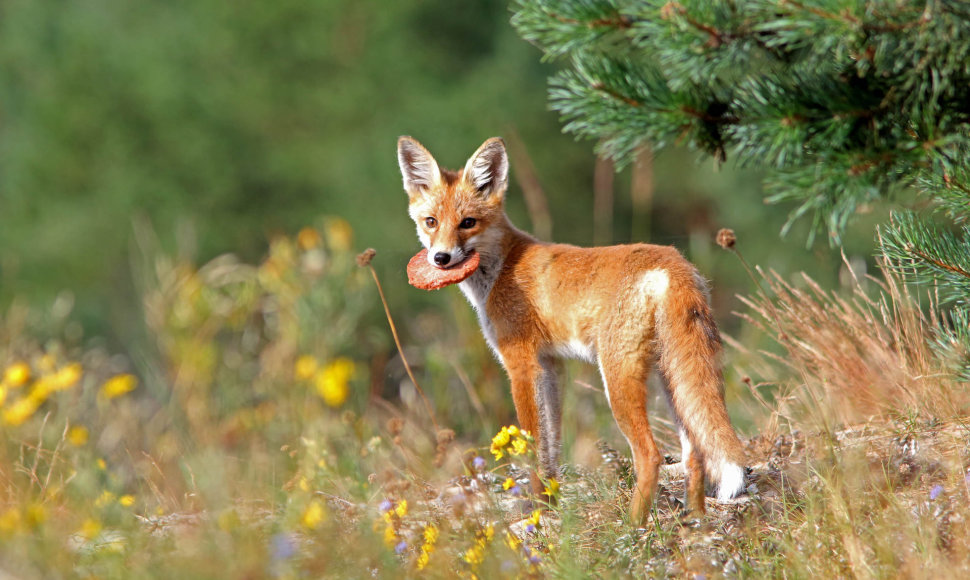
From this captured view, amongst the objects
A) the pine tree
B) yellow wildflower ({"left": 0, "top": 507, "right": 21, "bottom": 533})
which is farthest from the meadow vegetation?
the pine tree

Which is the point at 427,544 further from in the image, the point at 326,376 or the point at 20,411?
the point at 20,411

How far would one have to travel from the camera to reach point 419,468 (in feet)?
13.9

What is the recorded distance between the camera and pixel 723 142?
4.13 meters

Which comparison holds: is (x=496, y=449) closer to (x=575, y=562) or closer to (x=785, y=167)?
(x=575, y=562)

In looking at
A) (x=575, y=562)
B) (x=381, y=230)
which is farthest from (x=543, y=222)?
(x=381, y=230)

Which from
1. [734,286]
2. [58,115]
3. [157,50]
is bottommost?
[734,286]

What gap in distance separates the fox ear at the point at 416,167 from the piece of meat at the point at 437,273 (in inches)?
24.0

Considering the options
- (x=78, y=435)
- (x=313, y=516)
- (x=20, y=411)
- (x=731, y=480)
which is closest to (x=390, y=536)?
(x=313, y=516)

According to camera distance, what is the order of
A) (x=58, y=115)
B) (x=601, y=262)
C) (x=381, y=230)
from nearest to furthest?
(x=601, y=262), (x=381, y=230), (x=58, y=115)

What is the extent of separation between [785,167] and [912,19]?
111cm

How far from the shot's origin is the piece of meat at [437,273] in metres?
4.62

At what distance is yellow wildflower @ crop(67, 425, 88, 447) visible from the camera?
15.4ft

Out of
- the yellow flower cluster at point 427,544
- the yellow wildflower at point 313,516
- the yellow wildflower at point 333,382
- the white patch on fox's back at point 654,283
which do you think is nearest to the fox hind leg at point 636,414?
the white patch on fox's back at point 654,283

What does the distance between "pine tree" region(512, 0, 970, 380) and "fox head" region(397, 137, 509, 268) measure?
0.89 m
